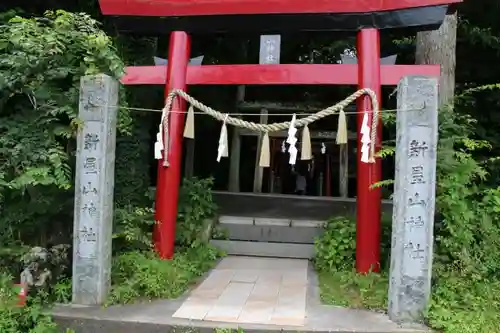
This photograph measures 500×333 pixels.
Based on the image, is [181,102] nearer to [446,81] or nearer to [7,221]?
[7,221]

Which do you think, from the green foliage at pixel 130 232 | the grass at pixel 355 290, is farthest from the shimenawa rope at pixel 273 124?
the grass at pixel 355 290

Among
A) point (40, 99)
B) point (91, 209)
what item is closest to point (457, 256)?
point (91, 209)

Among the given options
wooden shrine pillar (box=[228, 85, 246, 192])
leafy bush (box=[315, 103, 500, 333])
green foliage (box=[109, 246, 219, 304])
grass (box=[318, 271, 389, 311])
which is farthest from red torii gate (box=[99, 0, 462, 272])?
wooden shrine pillar (box=[228, 85, 246, 192])

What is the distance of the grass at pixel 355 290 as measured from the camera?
532cm

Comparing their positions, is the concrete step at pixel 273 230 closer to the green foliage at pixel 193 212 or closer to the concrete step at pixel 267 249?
the concrete step at pixel 267 249

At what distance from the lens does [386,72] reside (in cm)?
648

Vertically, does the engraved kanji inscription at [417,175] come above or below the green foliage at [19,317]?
above

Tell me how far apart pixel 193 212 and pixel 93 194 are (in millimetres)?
2955

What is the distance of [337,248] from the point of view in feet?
22.5

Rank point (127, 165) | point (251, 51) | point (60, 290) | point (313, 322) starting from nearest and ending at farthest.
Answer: point (313, 322), point (60, 290), point (127, 165), point (251, 51)

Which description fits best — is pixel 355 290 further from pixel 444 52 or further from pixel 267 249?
pixel 444 52

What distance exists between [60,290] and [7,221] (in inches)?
50.1

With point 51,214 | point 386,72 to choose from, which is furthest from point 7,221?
point 386,72

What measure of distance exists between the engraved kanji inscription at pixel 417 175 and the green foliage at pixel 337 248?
2067mm
